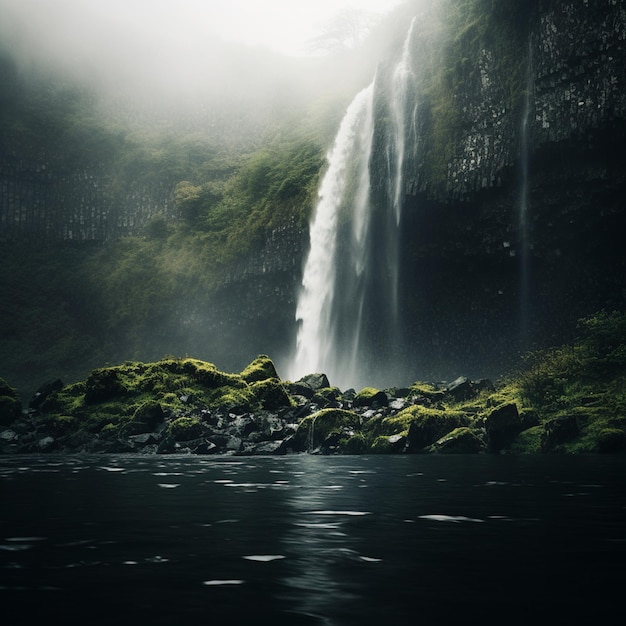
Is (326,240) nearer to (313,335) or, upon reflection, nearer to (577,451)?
(313,335)

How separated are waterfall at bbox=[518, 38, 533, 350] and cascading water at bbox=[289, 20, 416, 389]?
6479 mm

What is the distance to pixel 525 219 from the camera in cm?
3441

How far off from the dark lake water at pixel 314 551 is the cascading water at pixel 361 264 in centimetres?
2726

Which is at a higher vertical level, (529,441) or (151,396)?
(151,396)

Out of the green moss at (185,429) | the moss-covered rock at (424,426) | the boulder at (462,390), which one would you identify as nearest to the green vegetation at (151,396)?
the green moss at (185,429)

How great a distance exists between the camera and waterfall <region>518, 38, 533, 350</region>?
3378 centimetres

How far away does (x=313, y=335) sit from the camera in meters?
41.9

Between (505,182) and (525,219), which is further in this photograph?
(505,182)

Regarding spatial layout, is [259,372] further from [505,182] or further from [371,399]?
[505,182]

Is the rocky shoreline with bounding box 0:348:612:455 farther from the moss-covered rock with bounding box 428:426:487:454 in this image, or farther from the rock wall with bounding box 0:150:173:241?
the rock wall with bounding box 0:150:173:241

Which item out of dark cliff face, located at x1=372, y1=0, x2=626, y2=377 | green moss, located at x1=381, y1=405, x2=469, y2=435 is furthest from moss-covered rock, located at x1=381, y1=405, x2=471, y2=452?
dark cliff face, located at x1=372, y1=0, x2=626, y2=377

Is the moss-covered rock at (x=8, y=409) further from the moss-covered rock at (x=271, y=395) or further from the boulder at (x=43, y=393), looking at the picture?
the moss-covered rock at (x=271, y=395)

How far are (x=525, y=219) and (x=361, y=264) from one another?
943 cm

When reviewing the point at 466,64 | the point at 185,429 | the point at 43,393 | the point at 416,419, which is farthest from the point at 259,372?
the point at 466,64
